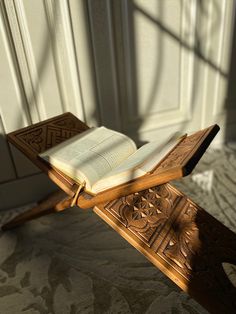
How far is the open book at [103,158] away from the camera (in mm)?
1112

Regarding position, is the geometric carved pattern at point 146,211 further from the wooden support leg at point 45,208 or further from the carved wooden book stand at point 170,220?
the wooden support leg at point 45,208

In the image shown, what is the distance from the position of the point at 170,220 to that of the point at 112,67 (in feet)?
3.25

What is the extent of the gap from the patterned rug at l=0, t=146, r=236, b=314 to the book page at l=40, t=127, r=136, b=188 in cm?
48

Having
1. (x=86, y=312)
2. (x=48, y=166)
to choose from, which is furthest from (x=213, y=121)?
(x=86, y=312)

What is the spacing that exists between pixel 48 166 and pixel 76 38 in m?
0.79

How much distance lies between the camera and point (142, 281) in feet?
4.41

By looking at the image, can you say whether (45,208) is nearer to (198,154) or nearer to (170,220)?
(170,220)

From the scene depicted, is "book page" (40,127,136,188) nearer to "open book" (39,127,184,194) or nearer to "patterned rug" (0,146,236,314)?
"open book" (39,127,184,194)

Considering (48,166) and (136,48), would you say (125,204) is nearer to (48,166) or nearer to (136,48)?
(48,166)

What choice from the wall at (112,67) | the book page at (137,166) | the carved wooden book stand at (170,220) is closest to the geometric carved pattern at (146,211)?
the carved wooden book stand at (170,220)

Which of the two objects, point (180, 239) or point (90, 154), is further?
point (90, 154)

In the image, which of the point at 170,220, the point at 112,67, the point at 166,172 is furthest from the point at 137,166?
the point at 112,67

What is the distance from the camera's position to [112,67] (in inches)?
71.9

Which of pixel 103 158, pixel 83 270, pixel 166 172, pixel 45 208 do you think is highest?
pixel 166 172
